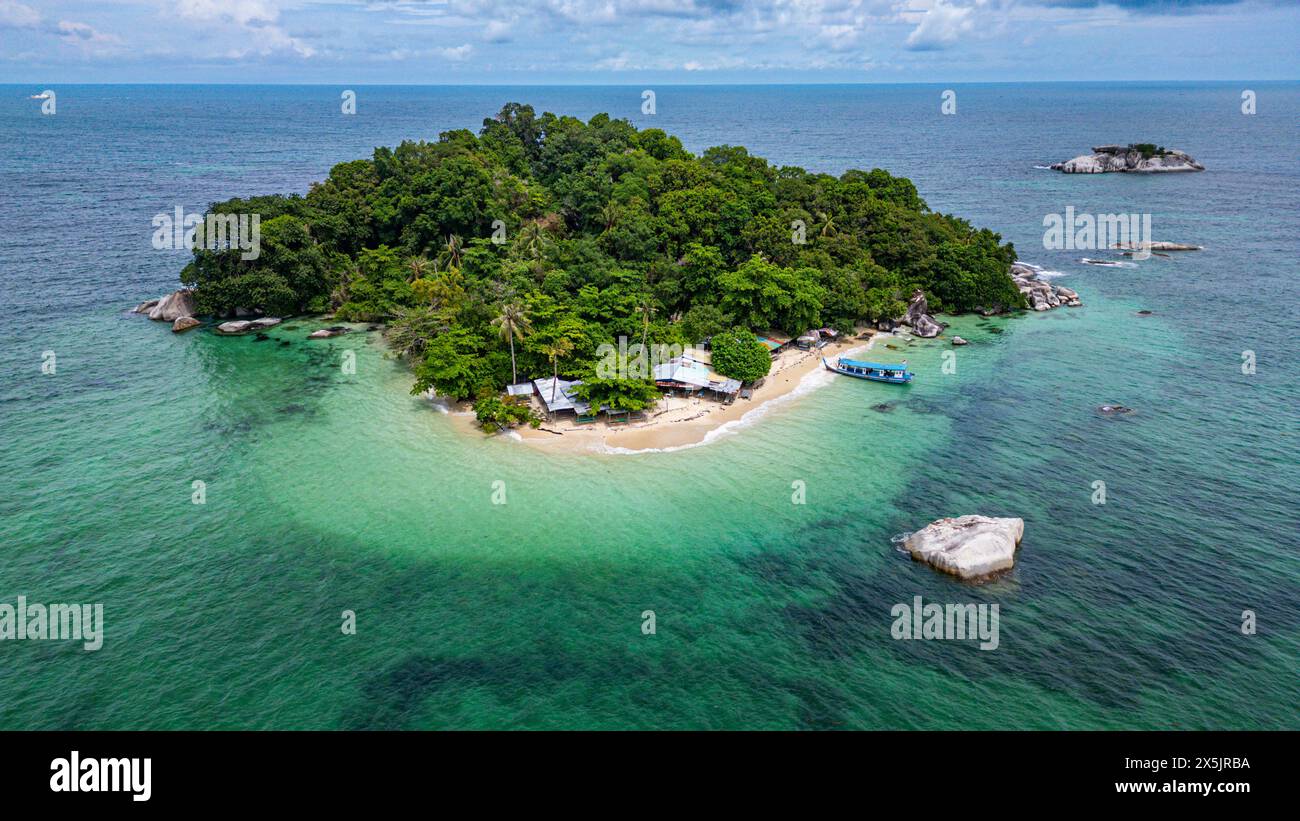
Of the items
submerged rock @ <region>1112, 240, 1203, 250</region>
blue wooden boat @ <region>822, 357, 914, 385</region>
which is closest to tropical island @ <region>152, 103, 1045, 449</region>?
blue wooden boat @ <region>822, 357, 914, 385</region>

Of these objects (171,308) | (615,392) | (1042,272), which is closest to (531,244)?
(615,392)

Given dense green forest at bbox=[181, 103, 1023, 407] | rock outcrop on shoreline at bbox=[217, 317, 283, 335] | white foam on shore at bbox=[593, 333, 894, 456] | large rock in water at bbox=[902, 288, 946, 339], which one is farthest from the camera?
large rock in water at bbox=[902, 288, 946, 339]

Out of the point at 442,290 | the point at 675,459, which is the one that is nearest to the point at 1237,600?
the point at 675,459

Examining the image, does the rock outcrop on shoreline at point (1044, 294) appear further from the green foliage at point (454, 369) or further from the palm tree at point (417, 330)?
the palm tree at point (417, 330)

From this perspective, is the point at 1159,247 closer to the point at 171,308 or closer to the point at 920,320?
the point at 920,320

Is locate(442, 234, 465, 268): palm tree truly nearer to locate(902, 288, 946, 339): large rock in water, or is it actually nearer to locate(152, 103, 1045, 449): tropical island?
locate(152, 103, 1045, 449): tropical island

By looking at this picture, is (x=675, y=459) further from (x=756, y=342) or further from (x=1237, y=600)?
(x=1237, y=600)
